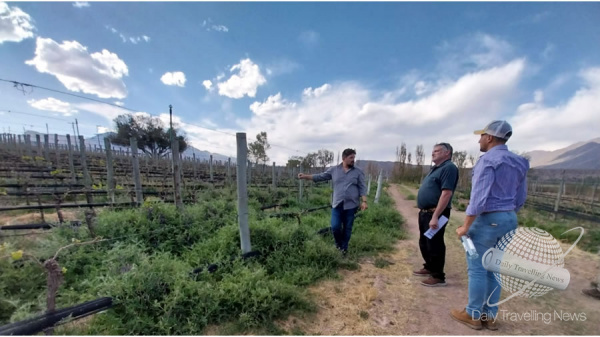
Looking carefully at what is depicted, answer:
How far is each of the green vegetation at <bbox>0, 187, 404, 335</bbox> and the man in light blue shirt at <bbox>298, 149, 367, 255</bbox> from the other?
0.47m

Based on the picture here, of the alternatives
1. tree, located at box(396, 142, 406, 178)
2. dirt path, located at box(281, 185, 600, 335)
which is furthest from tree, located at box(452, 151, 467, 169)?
dirt path, located at box(281, 185, 600, 335)

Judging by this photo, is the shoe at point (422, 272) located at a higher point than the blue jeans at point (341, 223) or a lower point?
lower

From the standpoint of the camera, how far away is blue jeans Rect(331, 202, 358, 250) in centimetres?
349

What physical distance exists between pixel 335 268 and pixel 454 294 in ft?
4.60

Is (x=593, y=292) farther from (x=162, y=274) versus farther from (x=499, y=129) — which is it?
(x=162, y=274)

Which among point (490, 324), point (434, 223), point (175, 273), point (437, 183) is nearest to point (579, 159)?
point (437, 183)

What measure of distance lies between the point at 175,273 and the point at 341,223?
227 cm

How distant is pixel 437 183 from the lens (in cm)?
274

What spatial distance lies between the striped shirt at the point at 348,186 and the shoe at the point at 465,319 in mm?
1618

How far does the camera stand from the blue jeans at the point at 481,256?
1755mm

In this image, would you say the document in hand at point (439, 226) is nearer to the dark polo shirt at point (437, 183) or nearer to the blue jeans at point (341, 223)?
the dark polo shirt at point (437, 183)

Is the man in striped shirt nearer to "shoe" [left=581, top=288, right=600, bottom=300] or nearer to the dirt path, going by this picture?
the dirt path

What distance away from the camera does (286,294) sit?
7.66ft

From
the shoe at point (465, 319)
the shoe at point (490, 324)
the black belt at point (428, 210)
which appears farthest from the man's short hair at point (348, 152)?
the shoe at point (490, 324)
